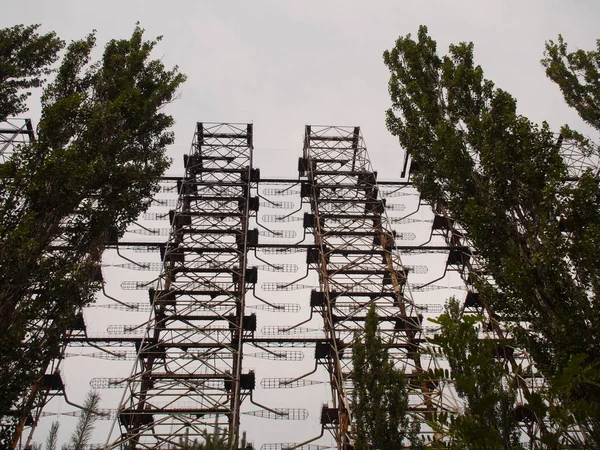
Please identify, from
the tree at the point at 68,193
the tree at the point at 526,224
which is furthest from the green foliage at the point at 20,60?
the tree at the point at 526,224

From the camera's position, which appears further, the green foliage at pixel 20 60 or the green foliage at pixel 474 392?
the green foliage at pixel 20 60

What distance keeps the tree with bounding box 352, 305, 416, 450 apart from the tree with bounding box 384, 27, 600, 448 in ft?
9.07

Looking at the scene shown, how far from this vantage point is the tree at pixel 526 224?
902cm

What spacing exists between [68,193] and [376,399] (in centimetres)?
900

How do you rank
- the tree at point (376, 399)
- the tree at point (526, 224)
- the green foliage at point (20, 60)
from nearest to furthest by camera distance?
the tree at point (526, 224)
the tree at point (376, 399)
the green foliage at point (20, 60)

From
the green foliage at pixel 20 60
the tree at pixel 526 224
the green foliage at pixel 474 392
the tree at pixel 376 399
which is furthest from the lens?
the green foliage at pixel 20 60

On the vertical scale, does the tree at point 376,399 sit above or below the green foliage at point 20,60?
below

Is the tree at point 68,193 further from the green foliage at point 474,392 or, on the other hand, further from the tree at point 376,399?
the green foliage at point 474,392

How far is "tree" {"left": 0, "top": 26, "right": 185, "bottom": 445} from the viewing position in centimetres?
1125

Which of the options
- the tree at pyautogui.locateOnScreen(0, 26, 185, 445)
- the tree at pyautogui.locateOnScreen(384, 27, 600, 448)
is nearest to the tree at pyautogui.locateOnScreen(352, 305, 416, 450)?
the tree at pyautogui.locateOnScreen(384, 27, 600, 448)

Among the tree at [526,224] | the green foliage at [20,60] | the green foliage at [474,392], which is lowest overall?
the green foliage at [474,392]

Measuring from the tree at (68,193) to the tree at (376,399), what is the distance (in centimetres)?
728

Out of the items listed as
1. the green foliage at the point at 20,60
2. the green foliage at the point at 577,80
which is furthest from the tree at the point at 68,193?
the green foliage at the point at 577,80

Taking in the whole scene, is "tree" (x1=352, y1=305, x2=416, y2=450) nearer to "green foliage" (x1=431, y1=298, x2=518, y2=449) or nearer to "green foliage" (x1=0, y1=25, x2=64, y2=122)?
"green foliage" (x1=431, y1=298, x2=518, y2=449)
